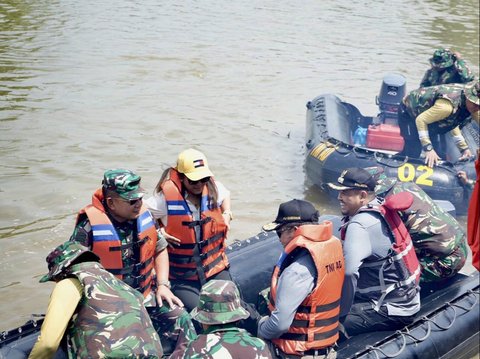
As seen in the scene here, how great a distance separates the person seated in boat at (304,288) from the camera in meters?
3.30

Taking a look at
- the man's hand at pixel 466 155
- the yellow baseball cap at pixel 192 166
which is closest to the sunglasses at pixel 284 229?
the yellow baseball cap at pixel 192 166

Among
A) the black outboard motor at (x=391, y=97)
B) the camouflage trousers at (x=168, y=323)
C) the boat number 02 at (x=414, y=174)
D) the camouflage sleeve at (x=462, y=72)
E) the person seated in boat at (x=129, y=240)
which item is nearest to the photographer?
the person seated in boat at (x=129, y=240)

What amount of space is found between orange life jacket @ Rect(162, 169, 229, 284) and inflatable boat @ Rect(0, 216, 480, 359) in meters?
0.33

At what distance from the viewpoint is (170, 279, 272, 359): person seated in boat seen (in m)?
2.62

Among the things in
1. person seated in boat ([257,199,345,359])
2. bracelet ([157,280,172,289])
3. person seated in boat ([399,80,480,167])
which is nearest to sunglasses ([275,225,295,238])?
person seated in boat ([257,199,345,359])

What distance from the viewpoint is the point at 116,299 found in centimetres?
276

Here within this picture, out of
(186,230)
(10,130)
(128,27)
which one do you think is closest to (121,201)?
(186,230)

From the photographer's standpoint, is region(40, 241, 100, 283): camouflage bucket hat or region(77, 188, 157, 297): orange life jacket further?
region(77, 188, 157, 297): orange life jacket

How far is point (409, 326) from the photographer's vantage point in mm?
4074

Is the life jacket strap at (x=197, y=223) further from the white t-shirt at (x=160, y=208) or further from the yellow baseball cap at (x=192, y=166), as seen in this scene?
the yellow baseball cap at (x=192, y=166)

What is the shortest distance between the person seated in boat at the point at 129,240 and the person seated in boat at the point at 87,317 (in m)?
0.74

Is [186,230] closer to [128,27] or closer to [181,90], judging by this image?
[181,90]

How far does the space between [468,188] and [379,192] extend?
2798 mm

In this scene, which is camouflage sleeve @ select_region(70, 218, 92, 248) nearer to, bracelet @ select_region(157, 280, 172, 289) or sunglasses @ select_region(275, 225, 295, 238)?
bracelet @ select_region(157, 280, 172, 289)
